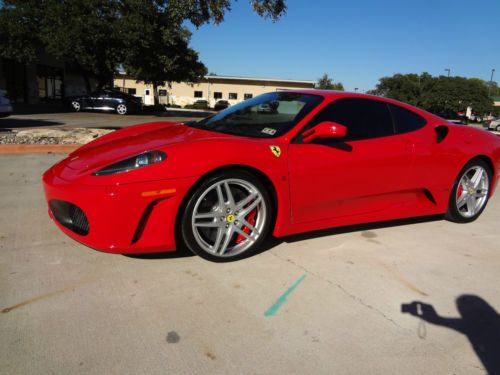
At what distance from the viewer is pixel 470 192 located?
410cm

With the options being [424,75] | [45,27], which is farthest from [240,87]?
[45,27]

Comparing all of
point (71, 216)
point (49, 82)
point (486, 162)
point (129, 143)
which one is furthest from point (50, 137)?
point (49, 82)

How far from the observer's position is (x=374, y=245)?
338cm

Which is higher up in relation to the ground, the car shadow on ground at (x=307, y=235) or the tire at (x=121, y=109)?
the tire at (x=121, y=109)

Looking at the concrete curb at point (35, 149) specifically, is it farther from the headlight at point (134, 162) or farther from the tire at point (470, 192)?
the tire at point (470, 192)

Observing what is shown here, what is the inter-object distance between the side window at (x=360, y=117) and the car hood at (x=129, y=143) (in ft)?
2.95

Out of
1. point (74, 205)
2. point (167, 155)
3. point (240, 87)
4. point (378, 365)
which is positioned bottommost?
point (378, 365)

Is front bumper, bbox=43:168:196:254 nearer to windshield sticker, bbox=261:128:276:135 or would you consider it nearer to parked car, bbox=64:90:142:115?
windshield sticker, bbox=261:128:276:135

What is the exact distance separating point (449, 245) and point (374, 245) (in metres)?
0.70

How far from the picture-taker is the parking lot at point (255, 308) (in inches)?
74.8

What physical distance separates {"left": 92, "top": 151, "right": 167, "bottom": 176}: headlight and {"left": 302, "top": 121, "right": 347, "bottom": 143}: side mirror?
1.06 metres

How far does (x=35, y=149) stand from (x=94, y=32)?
50.0ft

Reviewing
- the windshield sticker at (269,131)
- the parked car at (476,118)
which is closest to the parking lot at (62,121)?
the windshield sticker at (269,131)

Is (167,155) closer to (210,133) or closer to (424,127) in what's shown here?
(210,133)
